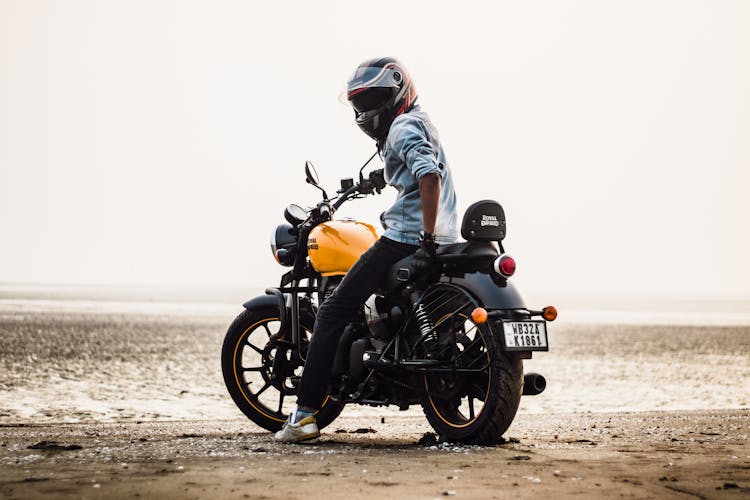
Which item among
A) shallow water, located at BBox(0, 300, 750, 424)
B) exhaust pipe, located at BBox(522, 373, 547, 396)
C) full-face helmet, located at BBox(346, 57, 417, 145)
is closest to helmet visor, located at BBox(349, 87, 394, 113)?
full-face helmet, located at BBox(346, 57, 417, 145)

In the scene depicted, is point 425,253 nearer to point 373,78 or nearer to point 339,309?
point 339,309

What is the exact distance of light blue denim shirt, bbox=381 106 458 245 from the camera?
697cm

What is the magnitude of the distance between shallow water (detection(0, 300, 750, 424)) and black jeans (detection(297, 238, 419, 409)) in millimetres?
3717

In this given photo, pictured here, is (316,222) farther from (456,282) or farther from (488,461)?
(488,461)

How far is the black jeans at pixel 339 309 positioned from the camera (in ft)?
23.3

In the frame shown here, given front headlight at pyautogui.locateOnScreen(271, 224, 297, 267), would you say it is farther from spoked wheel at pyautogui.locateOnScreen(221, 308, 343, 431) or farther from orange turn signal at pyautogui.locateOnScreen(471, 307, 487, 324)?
orange turn signal at pyautogui.locateOnScreen(471, 307, 487, 324)

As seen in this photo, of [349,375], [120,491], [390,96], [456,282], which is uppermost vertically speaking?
[390,96]

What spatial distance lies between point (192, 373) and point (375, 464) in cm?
977

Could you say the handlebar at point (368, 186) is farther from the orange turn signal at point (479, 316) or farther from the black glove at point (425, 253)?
the orange turn signal at point (479, 316)

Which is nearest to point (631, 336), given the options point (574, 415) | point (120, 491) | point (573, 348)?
point (573, 348)

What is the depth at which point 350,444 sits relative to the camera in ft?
23.9

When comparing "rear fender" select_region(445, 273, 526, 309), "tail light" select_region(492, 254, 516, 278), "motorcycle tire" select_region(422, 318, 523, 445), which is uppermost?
"tail light" select_region(492, 254, 516, 278)

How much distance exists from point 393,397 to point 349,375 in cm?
34

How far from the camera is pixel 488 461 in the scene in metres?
6.11
